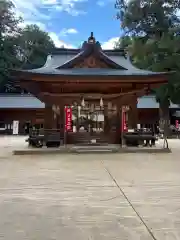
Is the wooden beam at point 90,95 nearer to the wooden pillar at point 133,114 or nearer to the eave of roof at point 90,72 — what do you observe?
the wooden pillar at point 133,114

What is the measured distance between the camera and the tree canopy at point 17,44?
1640 inches

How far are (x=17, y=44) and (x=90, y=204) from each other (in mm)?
41965

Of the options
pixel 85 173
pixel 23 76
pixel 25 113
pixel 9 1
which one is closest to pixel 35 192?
pixel 85 173

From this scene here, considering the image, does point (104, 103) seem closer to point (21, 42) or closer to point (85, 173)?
point (85, 173)

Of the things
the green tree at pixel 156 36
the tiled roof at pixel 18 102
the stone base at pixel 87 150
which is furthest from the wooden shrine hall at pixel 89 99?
the tiled roof at pixel 18 102

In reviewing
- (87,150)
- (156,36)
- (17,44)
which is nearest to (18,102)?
(17,44)

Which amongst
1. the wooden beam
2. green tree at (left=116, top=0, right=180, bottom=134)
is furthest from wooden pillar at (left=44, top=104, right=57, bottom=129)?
green tree at (left=116, top=0, right=180, bottom=134)

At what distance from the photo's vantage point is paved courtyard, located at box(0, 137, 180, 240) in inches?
159

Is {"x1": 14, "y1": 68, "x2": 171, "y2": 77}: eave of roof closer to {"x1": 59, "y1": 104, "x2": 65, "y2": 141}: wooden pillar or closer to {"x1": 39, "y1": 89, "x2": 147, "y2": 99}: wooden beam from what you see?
{"x1": 39, "y1": 89, "x2": 147, "y2": 99}: wooden beam

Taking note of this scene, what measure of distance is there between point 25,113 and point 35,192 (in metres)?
31.1

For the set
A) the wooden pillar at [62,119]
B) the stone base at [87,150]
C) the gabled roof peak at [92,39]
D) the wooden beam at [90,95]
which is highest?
the gabled roof peak at [92,39]

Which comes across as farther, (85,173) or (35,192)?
(85,173)

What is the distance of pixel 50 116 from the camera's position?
1709cm

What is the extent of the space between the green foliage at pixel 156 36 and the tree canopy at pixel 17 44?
49.9 ft
